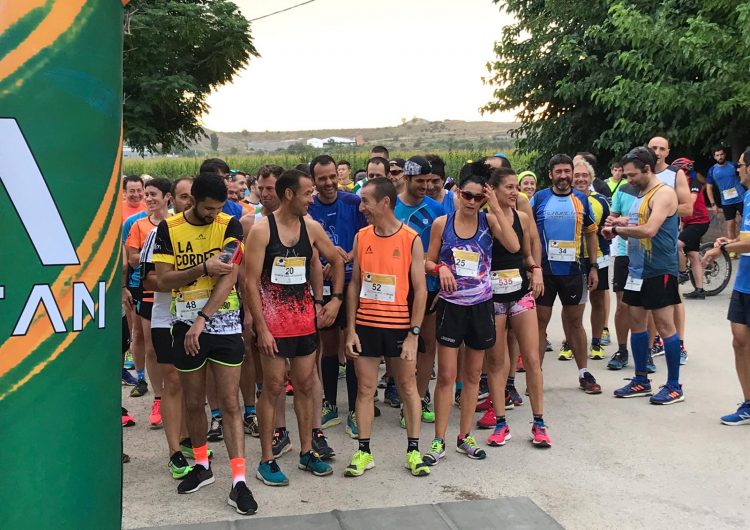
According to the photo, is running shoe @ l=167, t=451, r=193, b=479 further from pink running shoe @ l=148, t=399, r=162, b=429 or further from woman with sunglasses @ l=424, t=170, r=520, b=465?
woman with sunglasses @ l=424, t=170, r=520, b=465

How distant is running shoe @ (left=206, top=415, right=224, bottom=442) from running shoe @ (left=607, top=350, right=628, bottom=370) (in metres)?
4.13

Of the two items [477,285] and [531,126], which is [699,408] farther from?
[531,126]

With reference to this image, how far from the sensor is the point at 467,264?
225 inches

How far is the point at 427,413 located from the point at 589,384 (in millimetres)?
1693

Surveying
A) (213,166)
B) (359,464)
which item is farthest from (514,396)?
(213,166)

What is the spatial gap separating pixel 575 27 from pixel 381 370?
15.9 metres

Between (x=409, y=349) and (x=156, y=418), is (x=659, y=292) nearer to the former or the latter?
(x=409, y=349)

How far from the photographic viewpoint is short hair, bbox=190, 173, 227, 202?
187 inches

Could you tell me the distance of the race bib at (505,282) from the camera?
6.06 metres

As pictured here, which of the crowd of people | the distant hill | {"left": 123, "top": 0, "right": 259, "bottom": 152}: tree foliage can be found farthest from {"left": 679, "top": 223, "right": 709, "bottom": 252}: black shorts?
the distant hill

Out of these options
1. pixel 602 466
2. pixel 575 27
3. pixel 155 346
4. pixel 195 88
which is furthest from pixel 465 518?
pixel 195 88

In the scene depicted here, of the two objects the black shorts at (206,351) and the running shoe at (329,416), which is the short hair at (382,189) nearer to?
the black shorts at (206,351)

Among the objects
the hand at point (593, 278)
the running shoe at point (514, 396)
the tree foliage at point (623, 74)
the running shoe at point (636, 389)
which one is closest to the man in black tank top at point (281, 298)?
the running shoe at point (514, 396)

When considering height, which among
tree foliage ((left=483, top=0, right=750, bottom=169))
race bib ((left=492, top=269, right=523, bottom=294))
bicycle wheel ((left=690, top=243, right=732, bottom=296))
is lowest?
bicycle wheel ((left=690, top=243, right=732, bottom=296))
